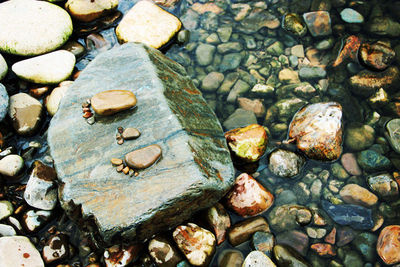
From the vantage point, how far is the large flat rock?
2291mm

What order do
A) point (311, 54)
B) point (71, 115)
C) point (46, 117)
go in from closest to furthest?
point (71, 115) → point (46, 117) → point (311, 54)

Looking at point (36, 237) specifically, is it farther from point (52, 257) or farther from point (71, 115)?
point (71, 115)

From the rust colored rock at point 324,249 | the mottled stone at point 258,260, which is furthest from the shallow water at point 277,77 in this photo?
the mottled stone at point 258,260

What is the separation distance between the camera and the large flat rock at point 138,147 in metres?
2.29

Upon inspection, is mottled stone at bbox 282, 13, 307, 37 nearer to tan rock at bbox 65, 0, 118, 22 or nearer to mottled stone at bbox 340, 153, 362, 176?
mottled stone at bbox 340, 153, 362, 176

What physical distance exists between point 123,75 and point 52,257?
1.73 m

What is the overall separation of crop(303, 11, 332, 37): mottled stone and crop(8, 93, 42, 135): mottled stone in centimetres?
347

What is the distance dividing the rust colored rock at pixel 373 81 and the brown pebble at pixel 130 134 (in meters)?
2.60

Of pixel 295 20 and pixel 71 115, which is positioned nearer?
pixel 71 115

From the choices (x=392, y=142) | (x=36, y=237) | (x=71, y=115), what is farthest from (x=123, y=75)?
(x=392, y=142)

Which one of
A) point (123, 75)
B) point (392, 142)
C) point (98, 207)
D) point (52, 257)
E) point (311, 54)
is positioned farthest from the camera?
point (311, 54)

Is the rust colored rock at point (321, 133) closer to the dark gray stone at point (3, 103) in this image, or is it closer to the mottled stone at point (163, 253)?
the mottled stone at point (163, 253)

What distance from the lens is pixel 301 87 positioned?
366cm

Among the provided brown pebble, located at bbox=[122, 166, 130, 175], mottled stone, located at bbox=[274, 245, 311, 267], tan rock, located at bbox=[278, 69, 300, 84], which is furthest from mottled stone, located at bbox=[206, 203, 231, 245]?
tan rock, located at bbox=[278, 69, 300, 84]
